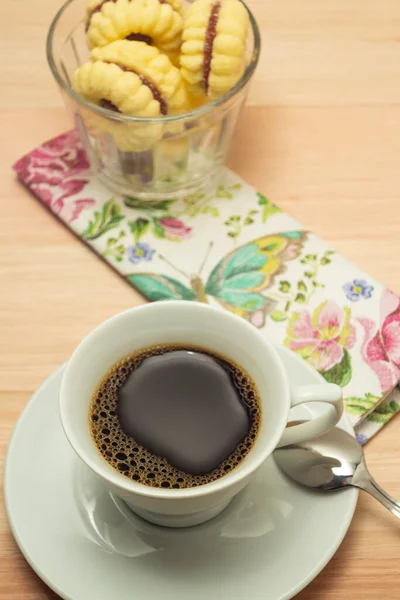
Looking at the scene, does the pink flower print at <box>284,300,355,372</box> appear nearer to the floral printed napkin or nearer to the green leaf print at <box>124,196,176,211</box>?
the floral printed napkin

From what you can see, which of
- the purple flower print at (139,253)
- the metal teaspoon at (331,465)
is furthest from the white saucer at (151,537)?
the purple flower print at (139,253)

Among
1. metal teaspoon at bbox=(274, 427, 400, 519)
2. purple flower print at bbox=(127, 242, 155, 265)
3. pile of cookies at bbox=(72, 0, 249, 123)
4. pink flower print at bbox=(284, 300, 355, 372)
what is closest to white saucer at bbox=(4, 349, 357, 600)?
metal teaspoon at bbox=(274, 427, 400, 519)

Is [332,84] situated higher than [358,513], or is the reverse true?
[332,84]

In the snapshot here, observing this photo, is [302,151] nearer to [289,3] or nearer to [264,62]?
[264,62]

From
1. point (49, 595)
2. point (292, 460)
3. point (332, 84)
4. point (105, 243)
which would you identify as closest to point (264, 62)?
point (332, 84)

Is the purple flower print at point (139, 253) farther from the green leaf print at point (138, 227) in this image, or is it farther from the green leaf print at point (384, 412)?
the green leaf print at point (384, 412)

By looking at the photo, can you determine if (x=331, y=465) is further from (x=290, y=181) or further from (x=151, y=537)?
(x=290, y=181)

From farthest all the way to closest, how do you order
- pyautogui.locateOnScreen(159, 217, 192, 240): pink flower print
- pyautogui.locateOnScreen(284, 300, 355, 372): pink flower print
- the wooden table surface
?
pyautogui.locateOnScreen(159, 217, 192, 240): pink flower print, pyautogui.locateOnScreen(284, 300, 355, 372): pink flower print, the wooden table surface
